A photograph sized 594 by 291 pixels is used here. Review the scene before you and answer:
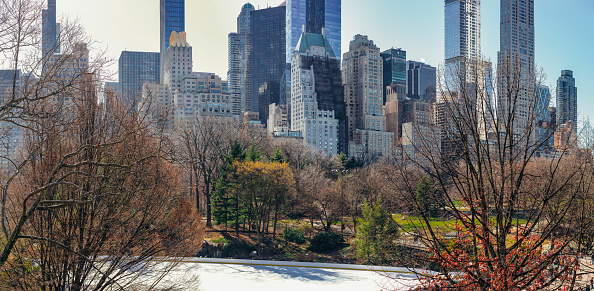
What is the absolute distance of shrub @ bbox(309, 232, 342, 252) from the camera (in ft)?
104

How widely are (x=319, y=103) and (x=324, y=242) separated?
391 feet

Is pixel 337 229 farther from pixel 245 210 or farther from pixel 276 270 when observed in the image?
pixel 276 270

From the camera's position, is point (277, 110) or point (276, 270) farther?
point (277, 110)

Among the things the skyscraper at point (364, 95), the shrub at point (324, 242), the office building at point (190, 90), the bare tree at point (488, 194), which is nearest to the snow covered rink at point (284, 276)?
the shrub at point (324, 242)

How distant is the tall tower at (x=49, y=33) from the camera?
23.1 feet

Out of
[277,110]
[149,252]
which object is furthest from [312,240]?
[277,110]

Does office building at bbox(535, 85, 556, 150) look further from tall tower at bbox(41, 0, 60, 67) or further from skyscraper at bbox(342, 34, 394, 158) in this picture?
skyscraper at bbox(342, 34, 394, 158)

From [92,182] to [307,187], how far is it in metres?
30.7

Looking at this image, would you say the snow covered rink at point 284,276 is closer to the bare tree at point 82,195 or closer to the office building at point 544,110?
the bare tree at point 82,195

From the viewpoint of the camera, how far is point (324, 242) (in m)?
31.8

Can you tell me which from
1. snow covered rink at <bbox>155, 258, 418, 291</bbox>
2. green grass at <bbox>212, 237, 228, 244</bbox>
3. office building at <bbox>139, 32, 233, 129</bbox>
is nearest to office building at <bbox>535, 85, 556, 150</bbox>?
snow covered rink at <bbox>155, 258, 418, 291</bbox>

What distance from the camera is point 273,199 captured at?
112ft

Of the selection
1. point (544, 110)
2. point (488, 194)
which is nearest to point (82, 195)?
point (488, 194)

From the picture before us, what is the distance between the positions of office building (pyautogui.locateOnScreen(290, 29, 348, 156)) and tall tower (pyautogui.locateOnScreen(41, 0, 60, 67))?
13263cm
